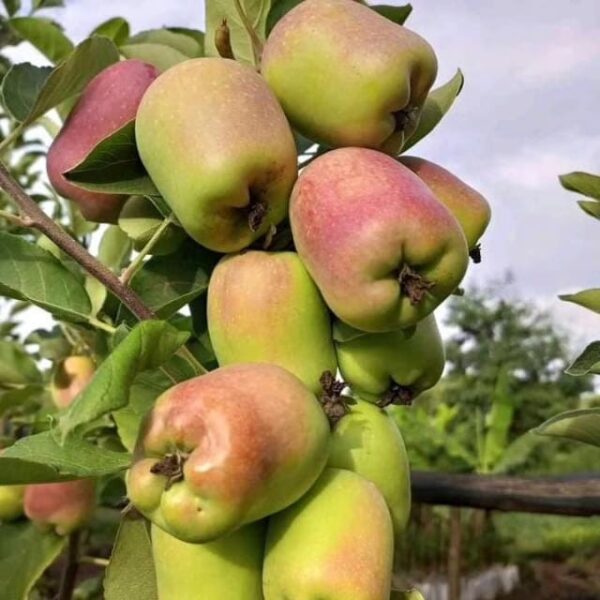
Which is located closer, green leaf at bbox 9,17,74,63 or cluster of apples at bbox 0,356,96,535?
green leaf at bbox 9,17,74,63

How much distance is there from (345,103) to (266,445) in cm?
20

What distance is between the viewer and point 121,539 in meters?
0.61

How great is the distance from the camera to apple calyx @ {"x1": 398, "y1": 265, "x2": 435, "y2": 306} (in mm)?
486

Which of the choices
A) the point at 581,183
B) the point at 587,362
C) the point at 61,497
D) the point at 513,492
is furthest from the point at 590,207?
the point at 513,492

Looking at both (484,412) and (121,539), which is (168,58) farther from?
(484,412)

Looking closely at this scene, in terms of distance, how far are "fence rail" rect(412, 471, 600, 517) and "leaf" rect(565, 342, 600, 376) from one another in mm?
887

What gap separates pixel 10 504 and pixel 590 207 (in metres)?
0.73

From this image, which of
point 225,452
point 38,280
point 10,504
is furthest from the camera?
point 10,504

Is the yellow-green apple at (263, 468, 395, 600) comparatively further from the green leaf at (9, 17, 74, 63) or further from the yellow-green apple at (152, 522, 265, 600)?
the green leaf at (9, 17, 74, 63)

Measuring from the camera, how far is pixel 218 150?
1.66ft

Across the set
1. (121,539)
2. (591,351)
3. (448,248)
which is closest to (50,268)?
(121,539)

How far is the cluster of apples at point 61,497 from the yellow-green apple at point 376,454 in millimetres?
528

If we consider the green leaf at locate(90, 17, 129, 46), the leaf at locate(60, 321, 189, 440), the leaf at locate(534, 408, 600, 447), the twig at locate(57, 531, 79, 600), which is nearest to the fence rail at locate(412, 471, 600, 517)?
the twig at locate(57, 531, 79, 600)

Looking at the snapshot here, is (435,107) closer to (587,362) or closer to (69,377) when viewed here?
(587,362)
